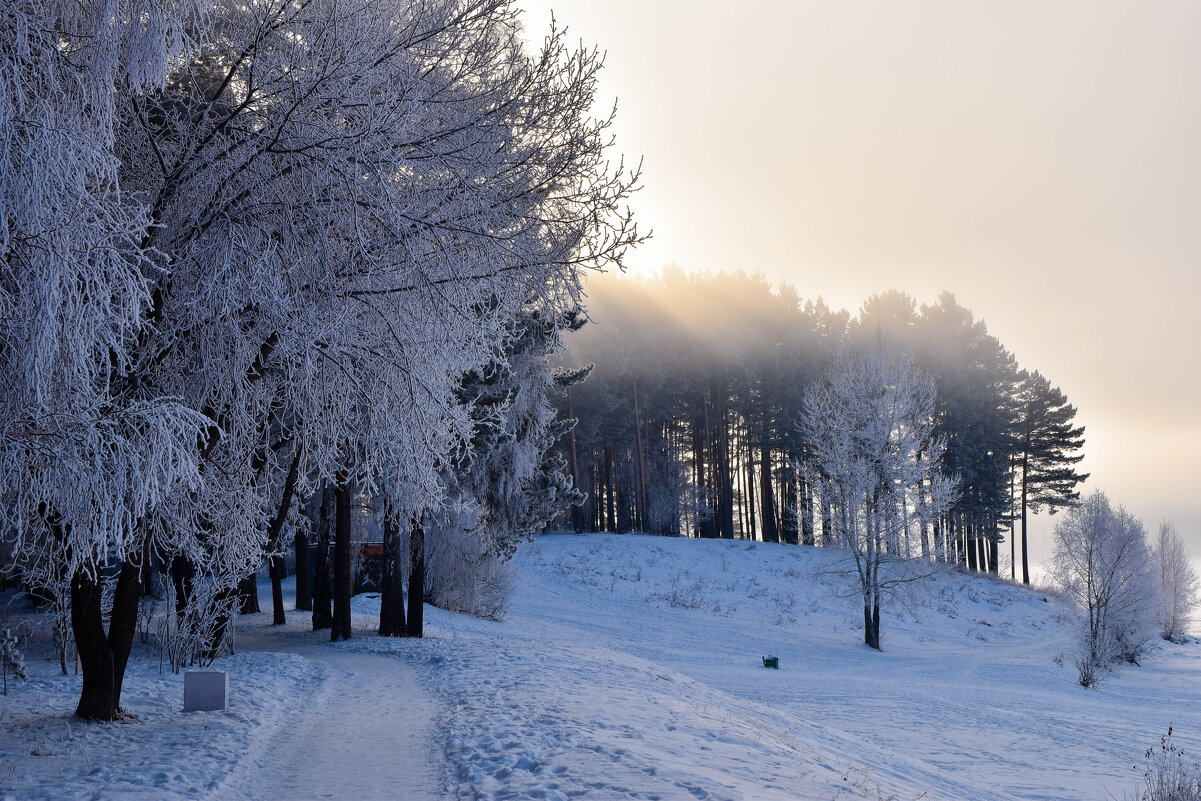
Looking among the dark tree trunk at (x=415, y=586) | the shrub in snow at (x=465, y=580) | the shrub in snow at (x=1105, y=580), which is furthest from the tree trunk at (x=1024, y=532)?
the dark tree trunk at (x=415, y=586)

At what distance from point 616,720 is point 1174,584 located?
4847 cm

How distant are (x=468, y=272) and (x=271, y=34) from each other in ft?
8.24

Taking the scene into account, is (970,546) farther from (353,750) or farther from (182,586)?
(353,750)

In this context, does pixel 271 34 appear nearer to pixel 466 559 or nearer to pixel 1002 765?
pixel 1002 765

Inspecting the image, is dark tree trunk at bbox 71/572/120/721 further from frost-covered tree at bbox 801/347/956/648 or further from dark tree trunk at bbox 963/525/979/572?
dark tree trunk at bbox 963/525/979/572

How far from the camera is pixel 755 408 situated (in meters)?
48.5

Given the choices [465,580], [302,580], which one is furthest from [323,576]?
[302,580]

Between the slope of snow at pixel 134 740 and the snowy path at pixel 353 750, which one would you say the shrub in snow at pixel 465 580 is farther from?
the slope of snow at pixel 134 740

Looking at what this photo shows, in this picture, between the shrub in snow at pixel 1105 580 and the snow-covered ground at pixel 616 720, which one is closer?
the snow-covered ground at pixel 616 720

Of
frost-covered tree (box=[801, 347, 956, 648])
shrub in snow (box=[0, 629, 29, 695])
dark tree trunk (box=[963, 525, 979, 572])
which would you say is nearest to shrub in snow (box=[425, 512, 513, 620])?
frost-covered tree (box=[801, 347, 956, 648])

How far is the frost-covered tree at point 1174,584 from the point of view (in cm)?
4103

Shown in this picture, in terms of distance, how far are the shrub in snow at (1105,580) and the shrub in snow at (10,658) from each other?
1097 inches

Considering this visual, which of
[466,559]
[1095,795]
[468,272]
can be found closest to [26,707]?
[468,272]

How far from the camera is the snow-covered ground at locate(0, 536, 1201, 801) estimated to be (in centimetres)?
628
